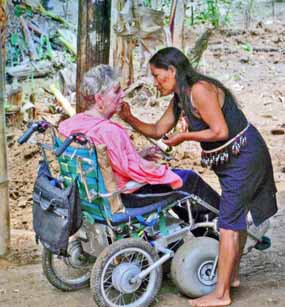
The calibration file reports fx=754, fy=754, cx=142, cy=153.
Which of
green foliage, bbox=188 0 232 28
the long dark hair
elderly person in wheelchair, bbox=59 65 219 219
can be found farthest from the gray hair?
green foliage, bbox=188 0 232 28

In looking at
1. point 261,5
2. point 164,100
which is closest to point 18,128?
point 164,100

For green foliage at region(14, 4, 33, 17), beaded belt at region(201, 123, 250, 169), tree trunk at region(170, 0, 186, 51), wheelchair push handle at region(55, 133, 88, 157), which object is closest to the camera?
wheelchair push handle at region(55, 133, 88, 157)

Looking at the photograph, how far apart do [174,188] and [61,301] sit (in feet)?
3.26

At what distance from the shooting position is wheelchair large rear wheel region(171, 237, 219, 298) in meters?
4.50

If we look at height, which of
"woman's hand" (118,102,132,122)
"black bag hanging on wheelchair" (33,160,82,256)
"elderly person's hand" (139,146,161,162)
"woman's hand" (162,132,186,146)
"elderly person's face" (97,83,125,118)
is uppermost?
"elderly person's face" (97,83,125,118)

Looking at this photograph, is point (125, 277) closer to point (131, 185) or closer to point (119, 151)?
point (131, 185)

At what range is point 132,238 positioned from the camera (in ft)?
14.4

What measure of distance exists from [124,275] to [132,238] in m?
0.22

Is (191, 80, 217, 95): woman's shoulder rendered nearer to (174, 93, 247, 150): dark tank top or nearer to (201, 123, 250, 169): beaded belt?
(174, 93, 247, 150): dark tank top

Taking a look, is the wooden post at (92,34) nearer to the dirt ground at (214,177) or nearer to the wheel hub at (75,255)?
the wheel hub at (75,255)

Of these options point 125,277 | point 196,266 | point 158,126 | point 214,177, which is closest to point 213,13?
point 214,177

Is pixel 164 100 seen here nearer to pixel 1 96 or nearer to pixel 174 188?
pixel 1 96

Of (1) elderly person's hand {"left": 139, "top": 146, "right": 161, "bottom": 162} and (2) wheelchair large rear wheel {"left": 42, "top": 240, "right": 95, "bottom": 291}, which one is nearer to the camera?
(1) elderly person's hand {"left": 139, "top": 146, "right": 161, "bottom": 162}

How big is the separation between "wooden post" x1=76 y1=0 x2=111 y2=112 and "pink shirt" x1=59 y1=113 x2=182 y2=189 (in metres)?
0.79
